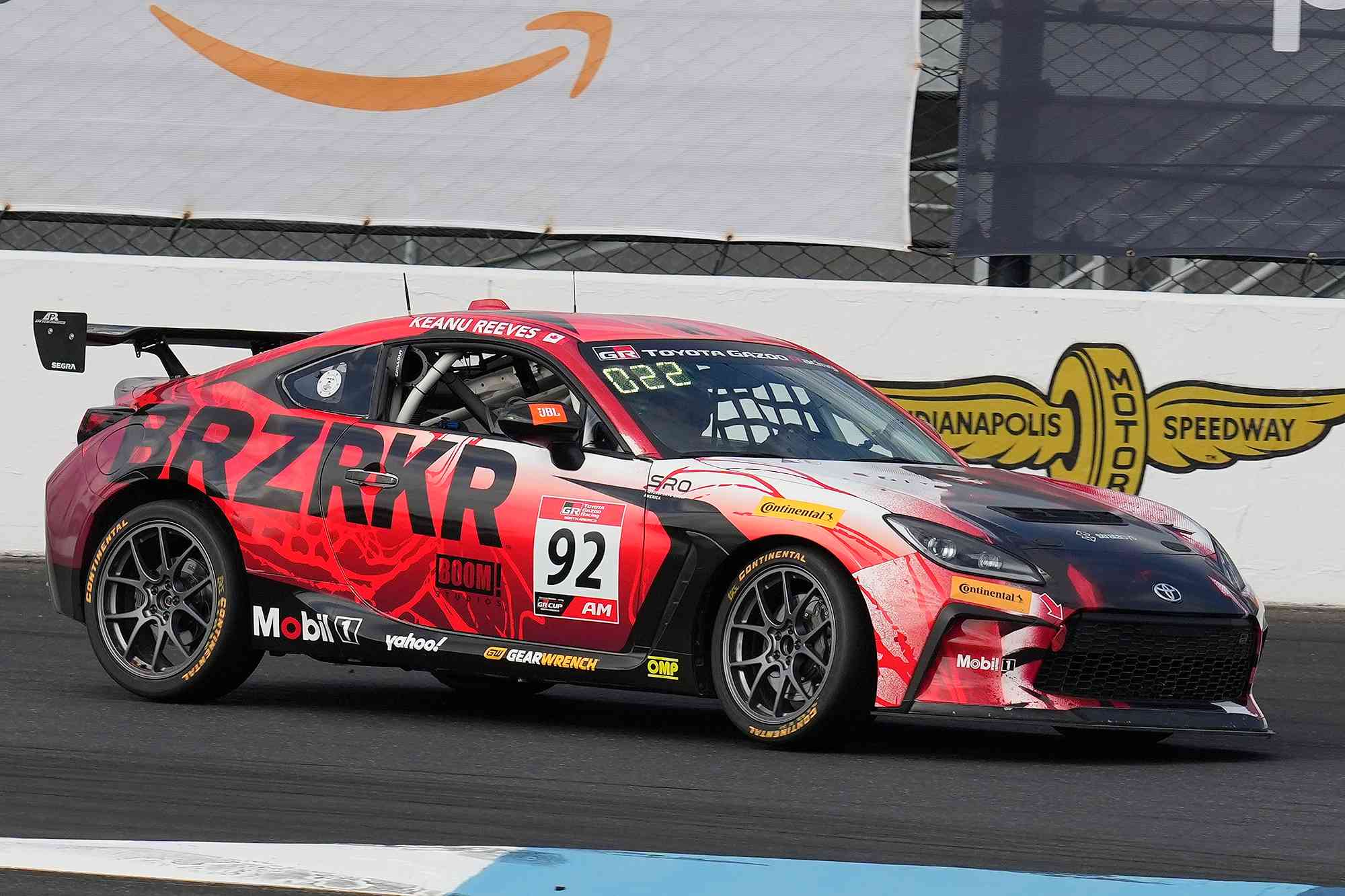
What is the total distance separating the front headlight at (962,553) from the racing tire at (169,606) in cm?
240

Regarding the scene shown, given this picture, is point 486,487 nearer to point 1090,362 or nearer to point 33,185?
point 1090,362

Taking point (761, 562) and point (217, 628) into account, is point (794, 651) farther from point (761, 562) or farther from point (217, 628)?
point (217, 628)

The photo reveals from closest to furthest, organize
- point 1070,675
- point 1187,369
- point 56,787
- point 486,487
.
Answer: point 56,787
point 1070,675
point 486,487
point 1187,369

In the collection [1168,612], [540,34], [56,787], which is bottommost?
[56,787]

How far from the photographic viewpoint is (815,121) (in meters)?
11.2

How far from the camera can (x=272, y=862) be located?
15.3ft

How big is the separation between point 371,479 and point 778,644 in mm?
1563

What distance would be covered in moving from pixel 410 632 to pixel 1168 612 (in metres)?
2.39

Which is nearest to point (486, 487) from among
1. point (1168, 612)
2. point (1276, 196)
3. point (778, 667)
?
point (778, 667)

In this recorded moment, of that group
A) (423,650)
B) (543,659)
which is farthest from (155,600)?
(543,659)

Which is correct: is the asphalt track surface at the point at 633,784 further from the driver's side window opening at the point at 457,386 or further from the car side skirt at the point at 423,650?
the driver's side window opening at the point at 457,386

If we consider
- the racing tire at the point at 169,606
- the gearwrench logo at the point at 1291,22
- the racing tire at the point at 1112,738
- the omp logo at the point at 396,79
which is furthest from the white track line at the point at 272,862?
the gearwrench logo at the point at 1291,22

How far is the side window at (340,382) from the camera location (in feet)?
23.6

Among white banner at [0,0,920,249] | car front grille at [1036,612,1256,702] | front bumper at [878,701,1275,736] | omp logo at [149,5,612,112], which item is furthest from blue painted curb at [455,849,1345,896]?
omp logo at [149,5,612,112]
